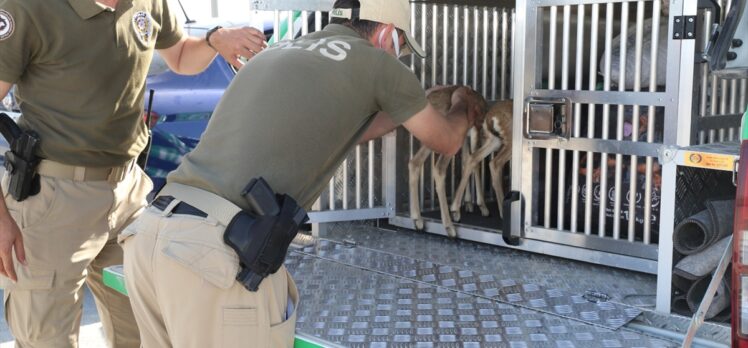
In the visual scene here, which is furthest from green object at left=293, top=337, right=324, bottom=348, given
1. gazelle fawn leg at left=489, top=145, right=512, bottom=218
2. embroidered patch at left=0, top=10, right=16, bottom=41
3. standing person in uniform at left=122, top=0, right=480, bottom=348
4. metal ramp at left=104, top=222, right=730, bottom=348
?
gazelle fawn leg at left=489, top=145, right=512, bottom=218

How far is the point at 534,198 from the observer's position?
12.7 feet

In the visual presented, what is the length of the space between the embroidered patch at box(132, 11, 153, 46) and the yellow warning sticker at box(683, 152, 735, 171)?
2.10 m

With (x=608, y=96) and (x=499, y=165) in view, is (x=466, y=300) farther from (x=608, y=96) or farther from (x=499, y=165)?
(x=499, y=165)

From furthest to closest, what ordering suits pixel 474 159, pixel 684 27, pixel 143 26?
pixel 474 159, pixel 143 26, pixel 684 27

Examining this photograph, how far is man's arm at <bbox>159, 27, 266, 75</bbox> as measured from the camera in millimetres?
3260

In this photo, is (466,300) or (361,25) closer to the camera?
(361,25)

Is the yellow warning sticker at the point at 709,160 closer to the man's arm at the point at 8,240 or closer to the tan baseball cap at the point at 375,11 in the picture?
the tan baseball cap at the point at 375,11

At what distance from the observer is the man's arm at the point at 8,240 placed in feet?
9.36

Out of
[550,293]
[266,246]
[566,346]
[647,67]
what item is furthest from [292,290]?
[647,67]

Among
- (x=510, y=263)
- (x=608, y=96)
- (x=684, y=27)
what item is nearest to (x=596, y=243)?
(x=510, y=263)

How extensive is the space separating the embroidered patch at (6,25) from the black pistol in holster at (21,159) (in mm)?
376

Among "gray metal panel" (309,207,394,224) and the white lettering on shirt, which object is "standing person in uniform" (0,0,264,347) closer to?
the white lettering on shirt

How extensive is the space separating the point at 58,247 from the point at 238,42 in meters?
1.04

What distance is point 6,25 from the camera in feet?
9.59
